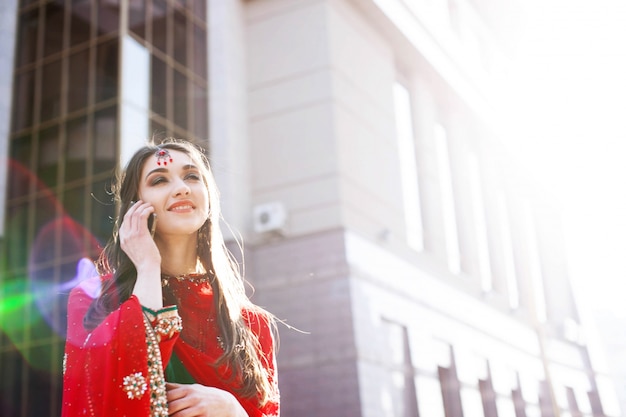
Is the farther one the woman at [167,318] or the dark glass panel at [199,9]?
the dark glass panel at [199,9]

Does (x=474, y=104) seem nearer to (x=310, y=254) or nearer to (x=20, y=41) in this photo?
(x=310, y=254)

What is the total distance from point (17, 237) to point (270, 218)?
3.47 metres

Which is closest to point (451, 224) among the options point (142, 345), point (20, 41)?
point (20, 41)

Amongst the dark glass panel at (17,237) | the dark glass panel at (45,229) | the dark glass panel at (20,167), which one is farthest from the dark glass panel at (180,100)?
the dark glass panel at (17,237)

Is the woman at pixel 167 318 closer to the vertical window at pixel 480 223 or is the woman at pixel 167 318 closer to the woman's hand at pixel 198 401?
the woman's hand at pixel 198 401

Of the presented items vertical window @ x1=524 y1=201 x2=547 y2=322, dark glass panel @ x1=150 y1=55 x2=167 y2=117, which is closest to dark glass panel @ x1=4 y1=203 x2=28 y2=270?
dark glass panel @ x1=150 y1=55 x2=167 y2=117

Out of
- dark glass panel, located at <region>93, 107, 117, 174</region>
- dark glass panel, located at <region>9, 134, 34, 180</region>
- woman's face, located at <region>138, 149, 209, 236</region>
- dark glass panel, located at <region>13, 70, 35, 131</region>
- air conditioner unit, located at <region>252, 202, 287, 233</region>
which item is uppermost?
dark glass panel, located at <region>13, 70, 35, 131</region>

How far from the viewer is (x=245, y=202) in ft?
33.1

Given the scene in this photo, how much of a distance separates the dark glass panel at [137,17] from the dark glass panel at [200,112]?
3.41 feet

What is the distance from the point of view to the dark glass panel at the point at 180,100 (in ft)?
33.5

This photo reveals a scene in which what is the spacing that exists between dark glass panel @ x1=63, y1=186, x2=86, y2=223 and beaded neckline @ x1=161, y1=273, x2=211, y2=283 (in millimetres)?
7980

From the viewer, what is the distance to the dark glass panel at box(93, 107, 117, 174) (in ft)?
31.0

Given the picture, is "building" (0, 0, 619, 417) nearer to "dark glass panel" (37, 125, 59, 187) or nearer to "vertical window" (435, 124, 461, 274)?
"dark glass panel" (37, 125, 59, 187)

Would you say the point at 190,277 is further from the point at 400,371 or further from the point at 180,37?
the point at 180,37
